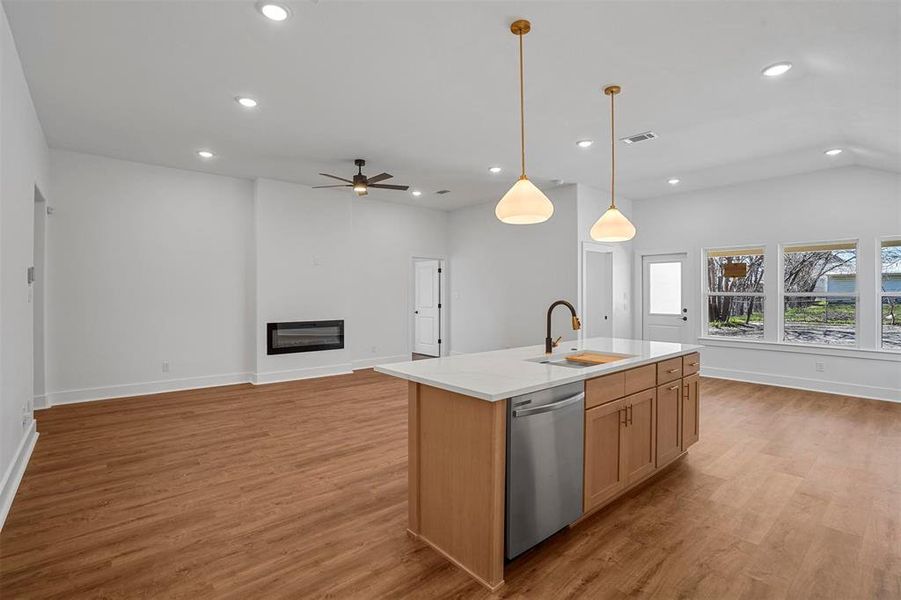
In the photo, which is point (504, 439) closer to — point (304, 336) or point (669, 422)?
point (669, 422)

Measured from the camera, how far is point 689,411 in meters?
3.42

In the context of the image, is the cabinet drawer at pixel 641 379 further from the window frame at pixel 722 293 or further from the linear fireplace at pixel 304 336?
the linear fireplace at pixel 304 336

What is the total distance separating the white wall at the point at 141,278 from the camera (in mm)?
5117

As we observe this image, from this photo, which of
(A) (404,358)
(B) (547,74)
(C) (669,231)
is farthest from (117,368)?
(C) (669,231)

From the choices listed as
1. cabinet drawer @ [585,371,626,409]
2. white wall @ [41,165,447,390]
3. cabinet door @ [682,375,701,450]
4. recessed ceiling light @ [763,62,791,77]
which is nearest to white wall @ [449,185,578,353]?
white wall @ [41,165,447,390]

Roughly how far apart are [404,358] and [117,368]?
13.6 ft

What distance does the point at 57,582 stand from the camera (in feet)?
6.52

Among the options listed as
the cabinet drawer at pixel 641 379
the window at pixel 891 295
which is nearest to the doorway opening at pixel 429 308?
the cabinet drawer at pixel 641 379

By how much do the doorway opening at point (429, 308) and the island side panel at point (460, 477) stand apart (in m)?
6.26

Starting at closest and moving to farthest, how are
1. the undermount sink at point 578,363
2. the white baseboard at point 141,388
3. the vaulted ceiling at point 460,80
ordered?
the vaulted ceiling at point 460,80 → the undermount sink at point 578,363 → the white baseboard at point 141,388

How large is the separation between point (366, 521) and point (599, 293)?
5.65m

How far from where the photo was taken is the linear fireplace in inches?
247

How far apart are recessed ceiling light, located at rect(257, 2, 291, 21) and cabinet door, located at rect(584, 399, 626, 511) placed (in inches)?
110

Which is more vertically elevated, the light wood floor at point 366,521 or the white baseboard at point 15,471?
the white baseboard at point 15,471
